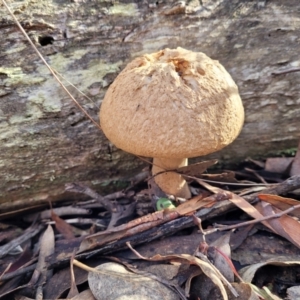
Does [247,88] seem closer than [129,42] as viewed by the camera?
No

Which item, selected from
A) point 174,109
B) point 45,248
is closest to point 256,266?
point 174,109

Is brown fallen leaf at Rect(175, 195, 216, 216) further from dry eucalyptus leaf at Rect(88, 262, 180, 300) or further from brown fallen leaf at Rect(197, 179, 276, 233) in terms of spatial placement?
dry eucalyptus leaf at Rect(88, 262, 180, 300)

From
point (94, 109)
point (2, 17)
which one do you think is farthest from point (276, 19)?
point (2, 17)

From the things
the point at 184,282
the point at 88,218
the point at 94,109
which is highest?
the point at 94,109

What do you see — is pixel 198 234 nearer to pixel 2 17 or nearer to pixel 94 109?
pixel 94 109

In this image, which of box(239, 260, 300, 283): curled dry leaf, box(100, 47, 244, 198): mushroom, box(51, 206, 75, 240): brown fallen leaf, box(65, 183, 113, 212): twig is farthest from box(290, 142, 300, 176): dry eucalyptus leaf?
box(51, 206, 75, 240): brown fallen leaf
